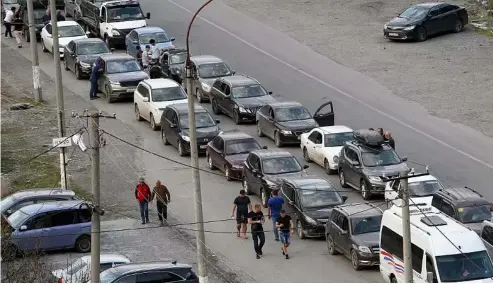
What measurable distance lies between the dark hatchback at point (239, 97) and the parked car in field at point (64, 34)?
1038cm

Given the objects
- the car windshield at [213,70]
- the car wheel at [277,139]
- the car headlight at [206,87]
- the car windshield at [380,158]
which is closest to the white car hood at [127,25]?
the car windshield at [213,70]

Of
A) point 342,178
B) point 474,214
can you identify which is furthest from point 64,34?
point 474,214

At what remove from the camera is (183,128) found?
40.8 meters

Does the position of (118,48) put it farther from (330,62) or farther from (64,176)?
(64,176)

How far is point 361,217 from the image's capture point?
31.7 m

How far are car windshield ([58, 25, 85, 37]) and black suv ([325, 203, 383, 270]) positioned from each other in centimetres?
2413

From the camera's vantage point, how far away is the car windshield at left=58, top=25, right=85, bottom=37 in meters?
53.7

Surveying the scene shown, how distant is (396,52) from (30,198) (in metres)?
23.0

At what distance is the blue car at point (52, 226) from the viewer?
106ft

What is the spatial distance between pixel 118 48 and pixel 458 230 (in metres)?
29.2

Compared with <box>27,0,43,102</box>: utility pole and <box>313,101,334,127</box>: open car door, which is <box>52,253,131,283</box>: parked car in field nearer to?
<box>313,101,334,127</box>: open car door

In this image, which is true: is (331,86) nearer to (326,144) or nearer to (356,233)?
(326,144)

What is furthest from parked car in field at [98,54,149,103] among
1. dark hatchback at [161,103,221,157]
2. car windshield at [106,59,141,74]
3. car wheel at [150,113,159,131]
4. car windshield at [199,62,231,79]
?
dark hatchback at [161,103,221,157]

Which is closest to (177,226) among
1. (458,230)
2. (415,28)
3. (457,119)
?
(458,230)
